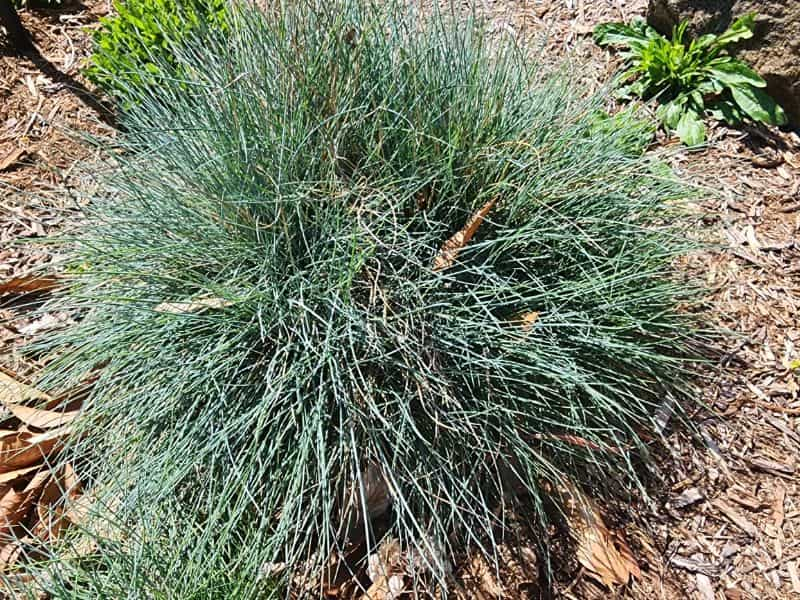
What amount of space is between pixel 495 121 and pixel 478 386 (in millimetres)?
976

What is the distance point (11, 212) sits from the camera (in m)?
2.96

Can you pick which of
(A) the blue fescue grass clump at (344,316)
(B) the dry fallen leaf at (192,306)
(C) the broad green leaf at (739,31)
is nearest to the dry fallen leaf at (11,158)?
(A) the blue fescue grass clump at (344,316)

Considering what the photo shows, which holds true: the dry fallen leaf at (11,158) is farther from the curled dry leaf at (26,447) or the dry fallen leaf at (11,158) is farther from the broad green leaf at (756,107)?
the broad green leaf at (756,107)

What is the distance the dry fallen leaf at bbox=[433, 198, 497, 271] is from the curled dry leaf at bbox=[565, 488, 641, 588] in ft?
2.89

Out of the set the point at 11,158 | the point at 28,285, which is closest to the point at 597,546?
the point at 28,285

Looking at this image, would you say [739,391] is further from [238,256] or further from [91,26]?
[91,26]

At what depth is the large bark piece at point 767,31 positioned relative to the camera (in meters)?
3.34

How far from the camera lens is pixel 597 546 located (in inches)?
84.9

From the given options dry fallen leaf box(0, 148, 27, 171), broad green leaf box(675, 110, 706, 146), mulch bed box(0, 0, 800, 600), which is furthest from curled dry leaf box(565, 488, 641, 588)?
dry fallen leaf box(0, 148, 27, 171)

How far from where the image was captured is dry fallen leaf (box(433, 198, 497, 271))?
2104 mm

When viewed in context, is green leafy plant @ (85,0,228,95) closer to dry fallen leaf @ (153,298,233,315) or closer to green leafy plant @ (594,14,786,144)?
dry fallen leaf @ (153,298,233,315)

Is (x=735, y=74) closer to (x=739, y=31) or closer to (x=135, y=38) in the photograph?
(x=739, y=31)

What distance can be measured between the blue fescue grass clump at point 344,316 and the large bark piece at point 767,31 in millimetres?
1643

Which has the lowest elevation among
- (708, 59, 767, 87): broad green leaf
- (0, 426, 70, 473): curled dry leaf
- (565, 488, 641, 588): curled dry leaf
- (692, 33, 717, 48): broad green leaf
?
(565, 488, 641, 588): curled dry leaf
